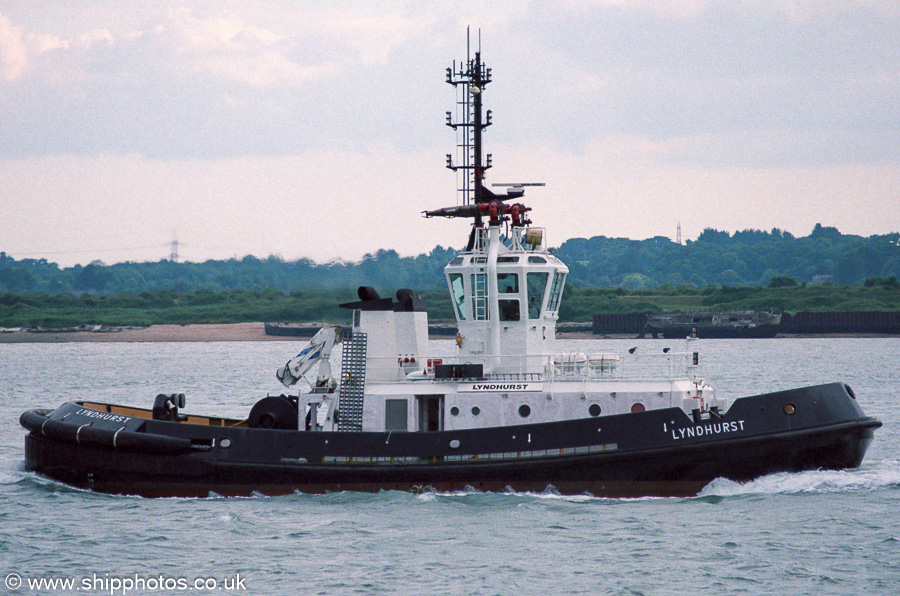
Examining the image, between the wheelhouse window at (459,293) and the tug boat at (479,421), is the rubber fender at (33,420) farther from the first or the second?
the wheelhouse window at (459,293)

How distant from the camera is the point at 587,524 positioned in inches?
605

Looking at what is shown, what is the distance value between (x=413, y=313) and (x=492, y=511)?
420 centimetres

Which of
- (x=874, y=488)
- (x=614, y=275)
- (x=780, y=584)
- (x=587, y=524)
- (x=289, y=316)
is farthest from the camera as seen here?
(x=614, y=275)

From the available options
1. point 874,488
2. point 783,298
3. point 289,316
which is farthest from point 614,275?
point 874,488

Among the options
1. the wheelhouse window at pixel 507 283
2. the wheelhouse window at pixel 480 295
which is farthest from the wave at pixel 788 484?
the wheelhouse window at pixel 480 295

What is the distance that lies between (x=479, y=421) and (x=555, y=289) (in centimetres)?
279

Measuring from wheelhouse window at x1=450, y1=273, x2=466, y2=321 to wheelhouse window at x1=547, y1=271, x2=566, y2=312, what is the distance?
1.47 m

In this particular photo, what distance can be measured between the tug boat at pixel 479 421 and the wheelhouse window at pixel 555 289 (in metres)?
0.04

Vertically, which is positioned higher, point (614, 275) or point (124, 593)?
point (614, 275)

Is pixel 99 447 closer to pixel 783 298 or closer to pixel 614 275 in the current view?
pixel 783 298

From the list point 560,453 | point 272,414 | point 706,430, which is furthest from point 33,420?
point 706,430

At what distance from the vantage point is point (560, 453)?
16281 millimetres

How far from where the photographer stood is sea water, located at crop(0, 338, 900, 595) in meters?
13.2

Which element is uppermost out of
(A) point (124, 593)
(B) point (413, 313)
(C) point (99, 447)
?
(B) point (413, 313)
